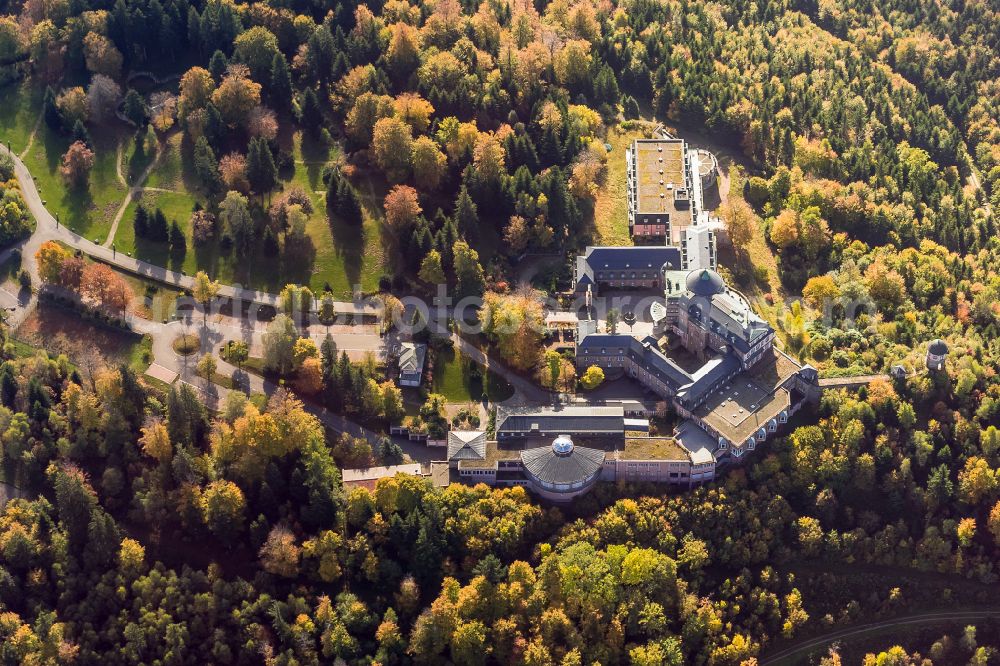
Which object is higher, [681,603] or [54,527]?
[54,527]

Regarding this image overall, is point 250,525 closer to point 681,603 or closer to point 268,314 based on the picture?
point 268,314

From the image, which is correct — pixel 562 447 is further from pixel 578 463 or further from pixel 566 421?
pixel 566 421

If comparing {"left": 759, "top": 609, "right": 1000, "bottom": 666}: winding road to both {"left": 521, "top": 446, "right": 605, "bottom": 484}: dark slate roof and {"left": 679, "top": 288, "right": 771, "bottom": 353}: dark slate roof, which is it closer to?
{"left": 521, "top": 446, "right": 605, "bottom": 484}: dark slate roof

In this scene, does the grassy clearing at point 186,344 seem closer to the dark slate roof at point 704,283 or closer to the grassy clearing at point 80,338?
the grassy clearing at point 80,338

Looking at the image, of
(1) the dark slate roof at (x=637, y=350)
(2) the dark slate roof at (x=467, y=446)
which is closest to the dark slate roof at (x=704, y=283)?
(1) the dark slate roof at (x=637, y=350)

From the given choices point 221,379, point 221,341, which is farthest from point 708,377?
point 221,341

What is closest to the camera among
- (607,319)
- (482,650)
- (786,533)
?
(482,650)

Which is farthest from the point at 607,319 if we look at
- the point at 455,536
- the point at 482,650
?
the point at 482,650
